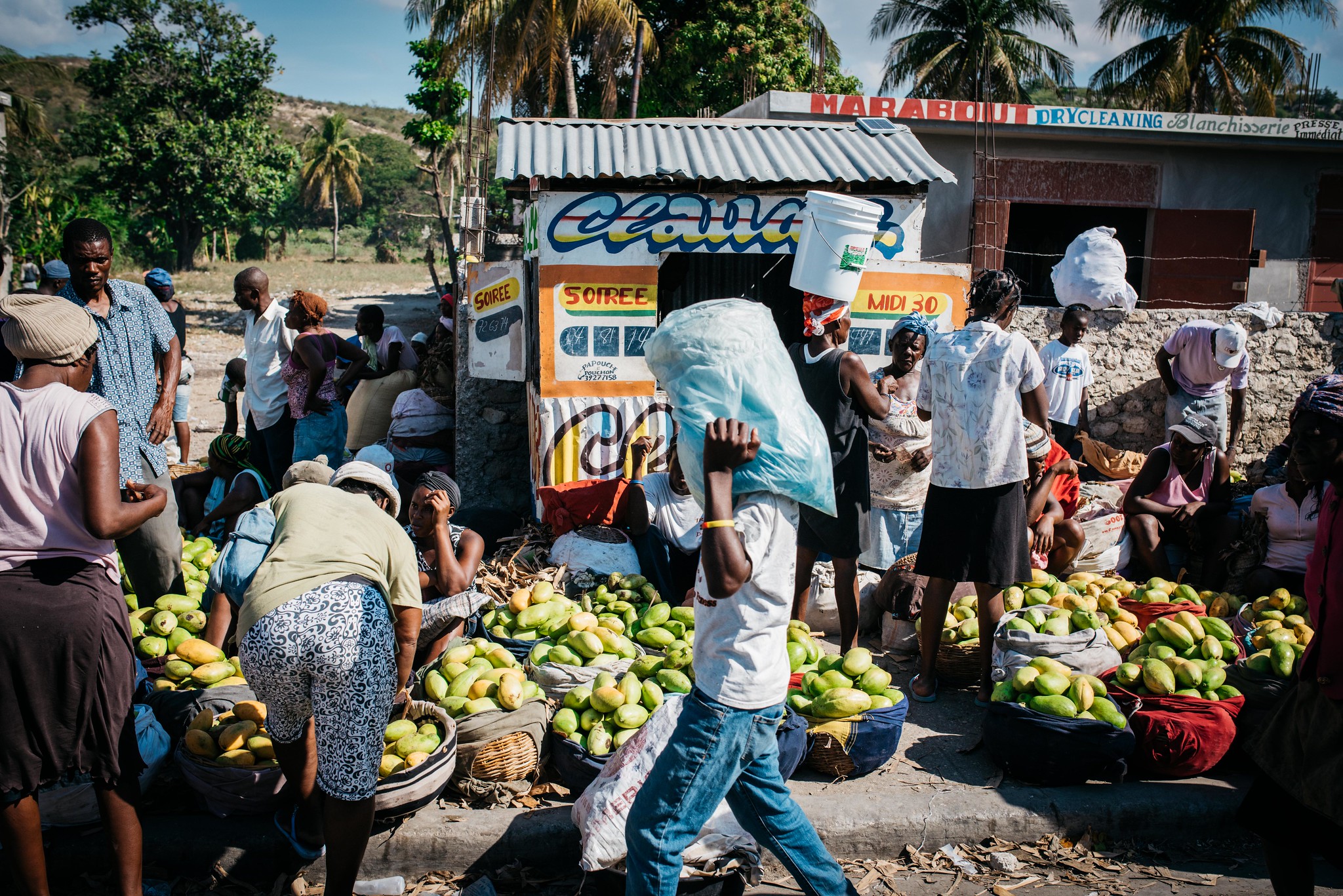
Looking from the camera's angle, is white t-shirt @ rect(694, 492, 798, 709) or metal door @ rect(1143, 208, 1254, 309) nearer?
white t-shirt @ rect(694, 492, 798, 709)

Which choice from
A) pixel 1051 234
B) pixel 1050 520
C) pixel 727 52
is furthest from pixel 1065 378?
pixel 727 52

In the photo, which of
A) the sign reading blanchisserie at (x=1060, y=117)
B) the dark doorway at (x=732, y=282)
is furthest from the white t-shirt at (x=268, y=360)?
the sign reading blanchisserie at (x=1060, y=117)

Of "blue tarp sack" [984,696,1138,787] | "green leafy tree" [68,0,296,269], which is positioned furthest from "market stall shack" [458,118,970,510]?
"green leafy tree" [68,0,296,269]

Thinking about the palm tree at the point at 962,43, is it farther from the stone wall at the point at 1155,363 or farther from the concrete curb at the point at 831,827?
the concrete curb at the point at 831,827

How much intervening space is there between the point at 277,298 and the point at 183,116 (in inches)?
574

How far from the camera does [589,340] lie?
21.6ft

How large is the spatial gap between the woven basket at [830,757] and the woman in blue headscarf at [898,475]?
7.30 ft

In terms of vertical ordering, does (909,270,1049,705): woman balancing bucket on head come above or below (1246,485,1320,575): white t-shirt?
above

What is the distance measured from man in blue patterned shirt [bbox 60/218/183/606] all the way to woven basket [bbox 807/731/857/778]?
3272 mm

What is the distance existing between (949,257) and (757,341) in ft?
36.8

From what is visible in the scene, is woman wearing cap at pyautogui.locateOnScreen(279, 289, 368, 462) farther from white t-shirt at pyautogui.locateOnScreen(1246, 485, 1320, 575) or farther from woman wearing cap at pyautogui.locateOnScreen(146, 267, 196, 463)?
white t-shirt at pyautogui.locateOnScreen(1246, 485, 1320, 575)

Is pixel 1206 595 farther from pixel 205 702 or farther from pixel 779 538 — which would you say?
pixel 205 702

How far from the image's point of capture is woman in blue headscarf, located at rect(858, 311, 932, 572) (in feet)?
18.7

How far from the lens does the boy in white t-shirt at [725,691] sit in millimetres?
2393
